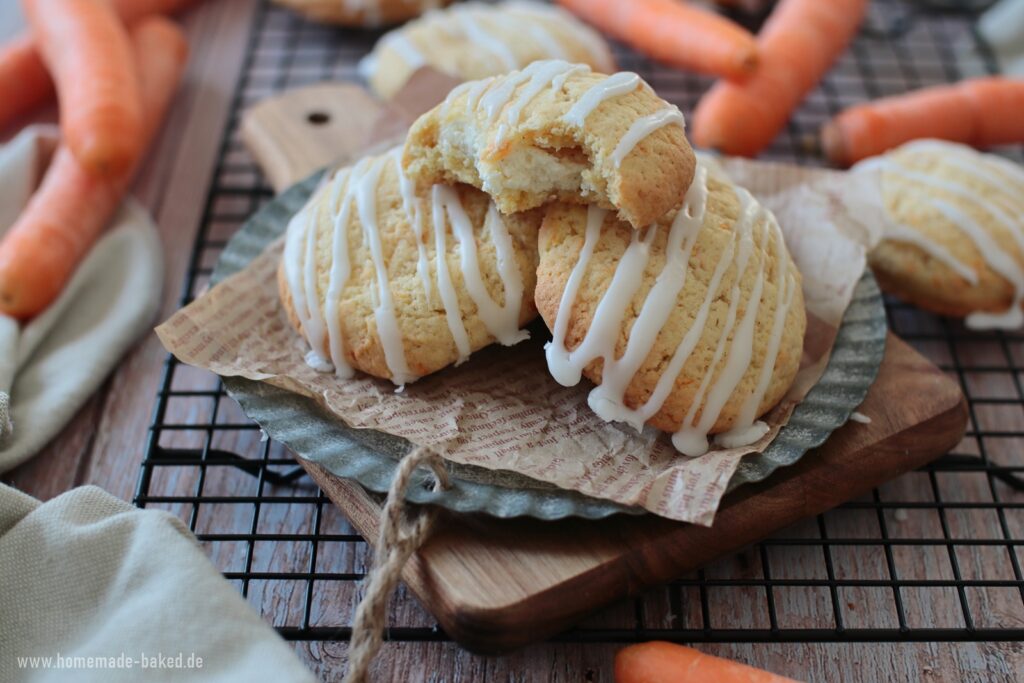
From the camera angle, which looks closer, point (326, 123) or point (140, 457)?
point (140, 457)

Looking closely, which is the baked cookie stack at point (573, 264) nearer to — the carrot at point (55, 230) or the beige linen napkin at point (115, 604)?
the beige linen napkin at point (115, 604)

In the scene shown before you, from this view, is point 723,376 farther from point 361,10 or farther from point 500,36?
point 361,10

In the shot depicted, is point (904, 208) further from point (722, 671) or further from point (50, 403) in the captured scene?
point (50, 403)

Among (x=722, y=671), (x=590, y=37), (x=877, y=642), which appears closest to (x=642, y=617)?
(x=722, y=671)

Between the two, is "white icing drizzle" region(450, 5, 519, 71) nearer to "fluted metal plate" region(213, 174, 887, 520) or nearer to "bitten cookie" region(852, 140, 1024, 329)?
"bitten cookie" region(852, 140, 1024, 329)

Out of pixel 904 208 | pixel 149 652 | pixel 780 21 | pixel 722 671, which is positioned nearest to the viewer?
pixel 149 652

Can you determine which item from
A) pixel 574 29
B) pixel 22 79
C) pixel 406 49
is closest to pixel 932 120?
pixel 574 29
